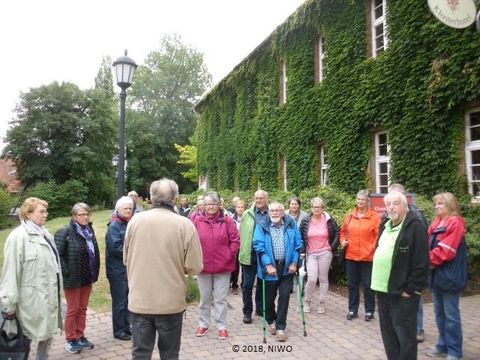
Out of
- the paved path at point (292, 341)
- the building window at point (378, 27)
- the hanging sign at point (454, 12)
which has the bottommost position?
the paved path at point (292, 341)

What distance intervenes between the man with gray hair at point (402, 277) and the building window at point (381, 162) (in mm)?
8377

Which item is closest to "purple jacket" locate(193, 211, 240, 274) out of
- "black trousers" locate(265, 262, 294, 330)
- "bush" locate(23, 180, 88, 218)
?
"black trousers" locate(265, 262, 294, 330)

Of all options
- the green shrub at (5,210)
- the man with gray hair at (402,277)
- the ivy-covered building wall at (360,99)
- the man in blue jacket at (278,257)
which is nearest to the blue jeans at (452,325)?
the man with gray hair at (402,277)

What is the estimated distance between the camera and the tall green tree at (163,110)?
5194 centimetres

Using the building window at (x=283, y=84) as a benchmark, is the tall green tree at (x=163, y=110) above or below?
above

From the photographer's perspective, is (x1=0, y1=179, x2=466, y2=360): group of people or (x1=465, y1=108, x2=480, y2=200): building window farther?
(x1=465, y1=108, x2=480, y2=200): building window

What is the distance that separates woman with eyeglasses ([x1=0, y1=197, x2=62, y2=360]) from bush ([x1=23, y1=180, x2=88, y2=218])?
36.0m

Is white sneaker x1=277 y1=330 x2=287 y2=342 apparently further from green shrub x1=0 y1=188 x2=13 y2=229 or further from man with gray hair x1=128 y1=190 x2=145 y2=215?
green shrub x1=0 y1=188 x2=13 y2=229

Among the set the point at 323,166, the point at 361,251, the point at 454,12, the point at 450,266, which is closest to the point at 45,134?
the point at 323,166

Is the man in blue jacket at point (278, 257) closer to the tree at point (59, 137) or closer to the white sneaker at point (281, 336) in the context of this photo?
the white sneaker at point (281, 336)

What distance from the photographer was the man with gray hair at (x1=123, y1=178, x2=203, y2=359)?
12.3 ft

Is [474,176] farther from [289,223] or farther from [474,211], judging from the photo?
[289,223]

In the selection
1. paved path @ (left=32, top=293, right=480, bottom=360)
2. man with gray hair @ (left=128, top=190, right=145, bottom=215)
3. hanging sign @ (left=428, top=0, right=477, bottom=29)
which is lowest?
paved path @ (left=32, top=293, right=480, bottom=360)

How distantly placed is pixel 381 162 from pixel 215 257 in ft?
26.1
